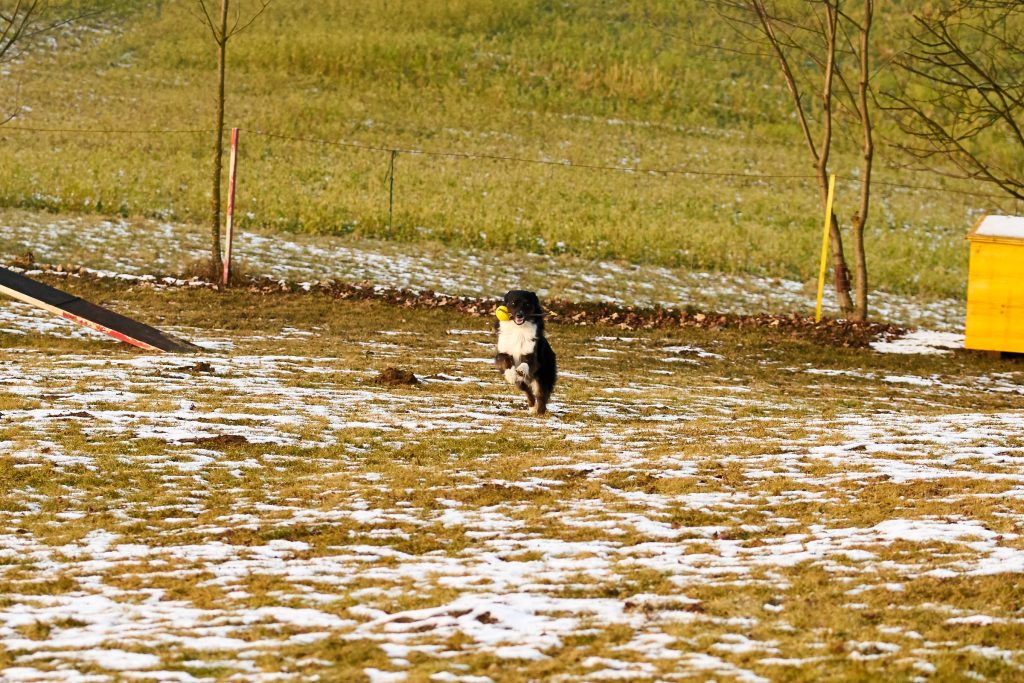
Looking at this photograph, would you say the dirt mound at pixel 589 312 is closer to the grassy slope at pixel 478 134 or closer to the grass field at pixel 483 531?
the grass field at pixel 483 531

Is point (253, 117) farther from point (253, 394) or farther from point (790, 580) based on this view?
point (790, 580)

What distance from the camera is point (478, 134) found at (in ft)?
138

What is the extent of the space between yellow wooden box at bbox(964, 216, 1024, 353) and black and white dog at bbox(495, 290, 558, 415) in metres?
10.3

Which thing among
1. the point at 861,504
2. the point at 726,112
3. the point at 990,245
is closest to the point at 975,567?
the point at 861,504

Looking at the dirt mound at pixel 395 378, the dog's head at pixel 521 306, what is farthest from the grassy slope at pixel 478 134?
the dog's head at pixel 521 306

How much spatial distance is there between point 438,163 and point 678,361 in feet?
68.4

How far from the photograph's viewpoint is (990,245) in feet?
65.8

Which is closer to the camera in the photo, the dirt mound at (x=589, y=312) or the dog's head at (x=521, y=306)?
the dog's head at (x=521, y=306)

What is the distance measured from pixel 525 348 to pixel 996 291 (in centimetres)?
1104

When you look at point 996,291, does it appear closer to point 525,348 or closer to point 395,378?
point 395,378

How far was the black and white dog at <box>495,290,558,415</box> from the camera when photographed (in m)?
11.6

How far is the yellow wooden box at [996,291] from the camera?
1991 cm

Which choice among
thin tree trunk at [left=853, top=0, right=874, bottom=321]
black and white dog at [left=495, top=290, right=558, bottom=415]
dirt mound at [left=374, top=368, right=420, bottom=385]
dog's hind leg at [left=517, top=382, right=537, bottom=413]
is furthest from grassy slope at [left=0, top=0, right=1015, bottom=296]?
black and white dog at [left=495, top=290, right=558, bottom=415]

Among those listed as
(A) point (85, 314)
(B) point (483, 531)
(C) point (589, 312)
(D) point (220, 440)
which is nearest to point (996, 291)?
(C) point (589, 312)
